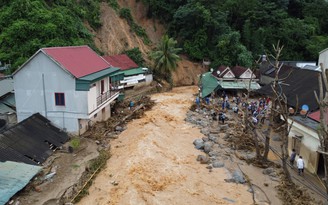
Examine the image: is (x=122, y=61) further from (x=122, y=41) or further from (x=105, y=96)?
(x=105, y=96)

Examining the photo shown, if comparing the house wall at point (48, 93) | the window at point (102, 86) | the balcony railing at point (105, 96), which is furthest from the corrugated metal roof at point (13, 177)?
the window at point (102, 86)

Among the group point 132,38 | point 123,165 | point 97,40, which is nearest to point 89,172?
point 123,165

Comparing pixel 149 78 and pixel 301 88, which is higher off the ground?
pixel 301 88

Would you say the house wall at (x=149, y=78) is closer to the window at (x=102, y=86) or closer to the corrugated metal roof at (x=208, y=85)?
the corrugated metal roof at (x=208, y=85)

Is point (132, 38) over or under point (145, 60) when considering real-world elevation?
over

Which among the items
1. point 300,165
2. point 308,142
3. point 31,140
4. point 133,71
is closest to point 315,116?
point 308,142

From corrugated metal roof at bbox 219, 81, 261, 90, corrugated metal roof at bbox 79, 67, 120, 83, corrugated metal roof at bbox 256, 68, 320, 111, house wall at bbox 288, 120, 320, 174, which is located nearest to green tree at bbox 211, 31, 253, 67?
corrugated metal roof at bbox 219, 81, 261, 90

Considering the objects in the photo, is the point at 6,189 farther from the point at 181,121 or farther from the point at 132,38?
the point at 132,38

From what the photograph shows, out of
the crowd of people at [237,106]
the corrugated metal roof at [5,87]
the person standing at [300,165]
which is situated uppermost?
the corrugated metal roof at [5,87]
